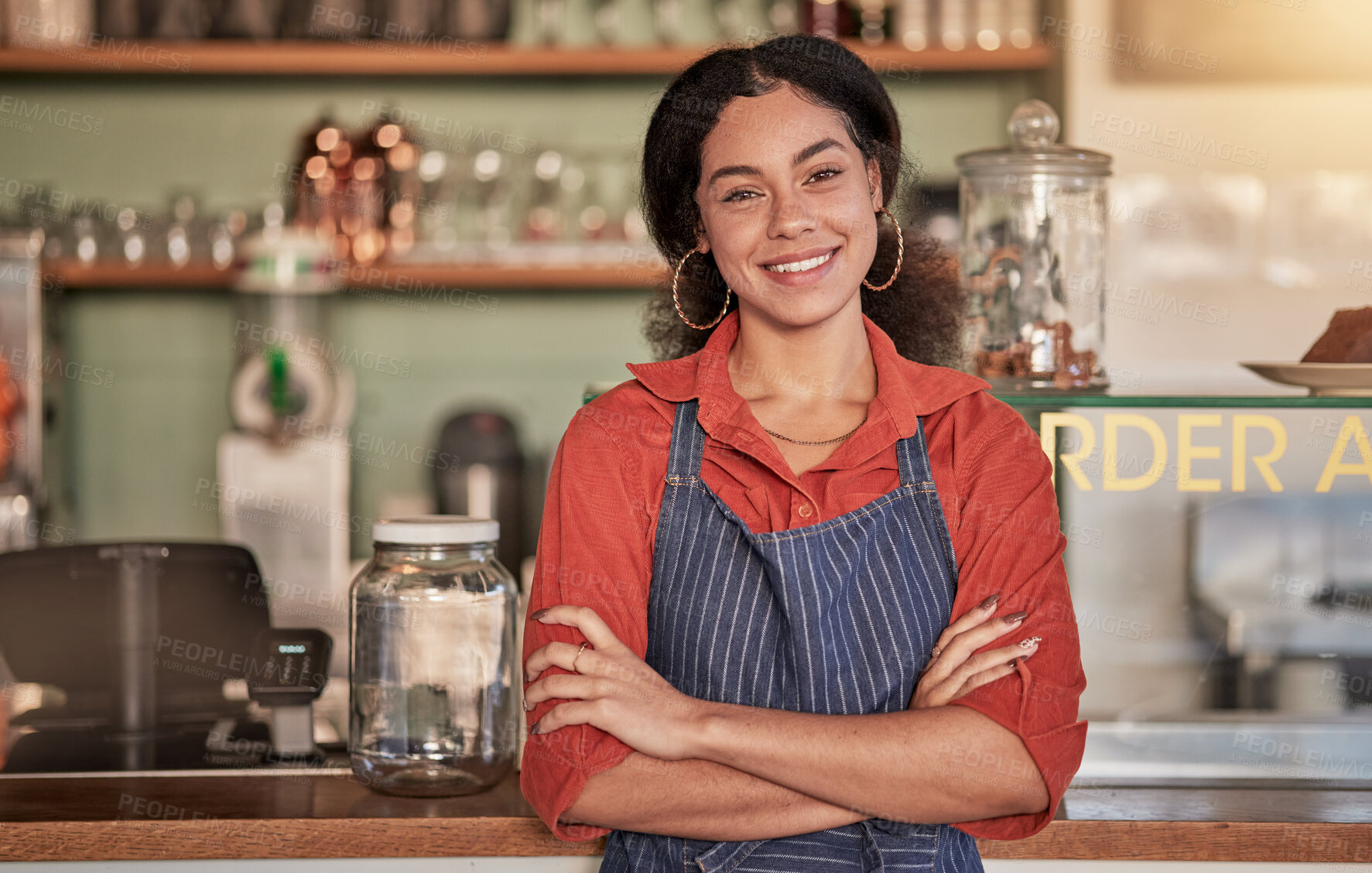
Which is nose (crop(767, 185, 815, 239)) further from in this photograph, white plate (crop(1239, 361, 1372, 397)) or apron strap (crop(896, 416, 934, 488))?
white plate (crop(1239, 361, 1372, 397))

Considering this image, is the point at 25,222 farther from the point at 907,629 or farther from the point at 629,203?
the point at 907,629

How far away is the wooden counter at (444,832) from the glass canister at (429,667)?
5 cm

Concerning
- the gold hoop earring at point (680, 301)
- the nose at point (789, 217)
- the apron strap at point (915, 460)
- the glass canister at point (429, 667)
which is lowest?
the glass canister at point (429, 667)

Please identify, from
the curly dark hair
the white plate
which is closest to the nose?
the curly dark hair

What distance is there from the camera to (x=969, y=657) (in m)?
1.01

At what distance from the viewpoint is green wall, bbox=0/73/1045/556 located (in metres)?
3.20

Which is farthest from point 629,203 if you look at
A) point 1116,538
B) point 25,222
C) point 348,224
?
point 1116,538

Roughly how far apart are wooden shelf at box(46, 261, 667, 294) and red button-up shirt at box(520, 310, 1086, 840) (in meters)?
1.78

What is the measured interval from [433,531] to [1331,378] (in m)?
0.88

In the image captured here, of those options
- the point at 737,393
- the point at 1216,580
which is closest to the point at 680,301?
the point at 737,393

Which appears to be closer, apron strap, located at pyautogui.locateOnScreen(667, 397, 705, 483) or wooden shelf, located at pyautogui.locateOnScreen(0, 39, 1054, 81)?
apron strap, located at pyautogui.locateOnScreen(667, 397, 705, 483)

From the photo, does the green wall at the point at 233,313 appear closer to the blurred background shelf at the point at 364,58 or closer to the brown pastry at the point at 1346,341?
the blurred background shelf at the point at 364,58

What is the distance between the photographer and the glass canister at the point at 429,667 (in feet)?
3.84

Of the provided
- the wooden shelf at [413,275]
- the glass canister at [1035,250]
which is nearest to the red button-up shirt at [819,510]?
the glass canister at [1035,250]
